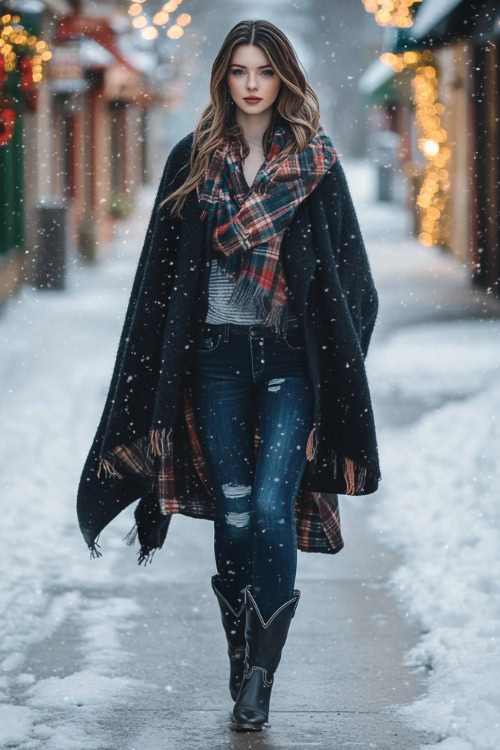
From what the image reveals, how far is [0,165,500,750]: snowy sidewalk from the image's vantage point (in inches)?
137

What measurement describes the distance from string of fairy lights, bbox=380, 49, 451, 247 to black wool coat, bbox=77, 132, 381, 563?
16.0 m

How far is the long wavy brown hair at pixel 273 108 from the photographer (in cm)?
323

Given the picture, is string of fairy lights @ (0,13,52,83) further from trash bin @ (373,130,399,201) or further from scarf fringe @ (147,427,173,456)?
trash bin @ (373,130,399,201)

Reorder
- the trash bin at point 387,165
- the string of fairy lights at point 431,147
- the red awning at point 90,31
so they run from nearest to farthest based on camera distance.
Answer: the red awning at point 90,31 < the string of fairy lights at point 431,147 < the trash bin at point 387,165

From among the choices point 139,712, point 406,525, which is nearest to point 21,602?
point 139,712

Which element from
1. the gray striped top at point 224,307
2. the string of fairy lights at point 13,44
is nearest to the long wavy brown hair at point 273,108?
the gray striped top at point 224,307

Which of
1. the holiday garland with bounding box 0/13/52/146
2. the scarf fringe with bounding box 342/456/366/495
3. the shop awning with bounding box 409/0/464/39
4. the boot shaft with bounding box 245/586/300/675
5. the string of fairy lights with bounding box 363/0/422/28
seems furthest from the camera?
the string of fairy lights with bounding box 363/0/422/28

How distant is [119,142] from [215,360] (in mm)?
27293

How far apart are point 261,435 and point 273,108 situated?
34.5 inches

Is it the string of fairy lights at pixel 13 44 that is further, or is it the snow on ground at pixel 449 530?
the string of fairy lights at pixel 13 44

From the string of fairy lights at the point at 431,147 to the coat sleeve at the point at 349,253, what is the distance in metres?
16.0

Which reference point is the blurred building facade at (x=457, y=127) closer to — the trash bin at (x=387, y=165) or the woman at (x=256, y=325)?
the trash bin at (x=387, y=165)

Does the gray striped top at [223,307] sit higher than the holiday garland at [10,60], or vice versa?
the holiday garland at [10,60]

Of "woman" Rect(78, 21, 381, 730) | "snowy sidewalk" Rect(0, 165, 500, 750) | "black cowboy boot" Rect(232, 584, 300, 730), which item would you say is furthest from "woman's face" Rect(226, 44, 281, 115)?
"snowy sidewalk" Rect(0, 165, 500, 750)
